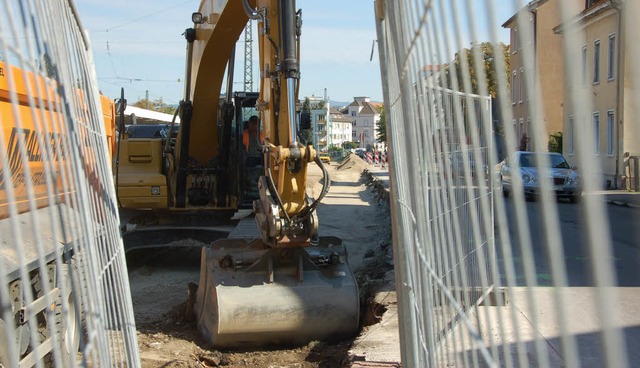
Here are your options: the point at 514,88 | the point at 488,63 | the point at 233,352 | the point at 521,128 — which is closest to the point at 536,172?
the point at 521,128

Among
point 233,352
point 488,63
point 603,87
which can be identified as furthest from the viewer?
point 233,352

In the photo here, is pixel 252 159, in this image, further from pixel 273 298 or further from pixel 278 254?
pixel 273 298

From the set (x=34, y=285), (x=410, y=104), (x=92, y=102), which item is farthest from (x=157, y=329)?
(x=410, y=104)

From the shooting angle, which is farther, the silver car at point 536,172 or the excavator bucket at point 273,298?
the excavator bucket at point 273,298

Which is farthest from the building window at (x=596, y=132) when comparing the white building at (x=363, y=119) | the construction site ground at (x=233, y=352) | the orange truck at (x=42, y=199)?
the white building at (x=363, y=119)

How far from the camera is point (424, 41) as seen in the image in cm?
210

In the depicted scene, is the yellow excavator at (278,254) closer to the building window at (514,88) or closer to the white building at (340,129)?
the building window at (514,88)

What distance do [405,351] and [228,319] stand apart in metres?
3.70

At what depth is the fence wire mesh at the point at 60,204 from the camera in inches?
70.2

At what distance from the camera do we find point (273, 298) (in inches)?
271

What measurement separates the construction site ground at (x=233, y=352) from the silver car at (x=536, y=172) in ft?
14.8

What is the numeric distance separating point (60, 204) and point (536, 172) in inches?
69.7

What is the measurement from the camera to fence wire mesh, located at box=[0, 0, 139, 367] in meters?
1.78

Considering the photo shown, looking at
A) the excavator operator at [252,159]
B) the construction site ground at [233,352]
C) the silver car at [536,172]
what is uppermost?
the silver car at [536,172]
